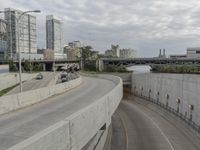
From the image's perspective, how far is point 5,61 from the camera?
15175 centimetres

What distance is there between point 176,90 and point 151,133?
1591 centimetres

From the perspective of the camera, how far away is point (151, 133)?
38.1m

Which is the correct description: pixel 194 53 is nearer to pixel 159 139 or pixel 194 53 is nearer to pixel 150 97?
pixel 150 97

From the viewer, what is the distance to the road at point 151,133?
3222 centimetres

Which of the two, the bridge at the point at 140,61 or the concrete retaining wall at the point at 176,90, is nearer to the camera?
the concrete retaining wall at the point at 176,90

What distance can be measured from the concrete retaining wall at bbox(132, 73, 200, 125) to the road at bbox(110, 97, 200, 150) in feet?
7.64

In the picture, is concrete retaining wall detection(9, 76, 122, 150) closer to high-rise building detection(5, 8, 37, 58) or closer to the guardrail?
the guardrail

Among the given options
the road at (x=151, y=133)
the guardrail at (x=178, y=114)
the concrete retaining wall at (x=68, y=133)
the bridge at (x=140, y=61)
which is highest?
the bridge at (x=140, y=61)

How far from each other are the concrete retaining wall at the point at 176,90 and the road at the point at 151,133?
7.64ft

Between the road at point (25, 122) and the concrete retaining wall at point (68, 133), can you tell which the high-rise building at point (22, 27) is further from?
the concrete retaining wall at point (68, 133)

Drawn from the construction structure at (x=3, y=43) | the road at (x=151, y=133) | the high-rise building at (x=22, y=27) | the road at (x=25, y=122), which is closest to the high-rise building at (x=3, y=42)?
the construction structure at (x=3, y=43)

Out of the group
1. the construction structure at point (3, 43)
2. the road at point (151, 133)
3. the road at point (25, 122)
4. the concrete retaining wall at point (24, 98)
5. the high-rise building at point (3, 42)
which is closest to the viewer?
the road at point (25, 122)

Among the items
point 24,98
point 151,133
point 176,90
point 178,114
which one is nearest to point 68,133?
point 24,98

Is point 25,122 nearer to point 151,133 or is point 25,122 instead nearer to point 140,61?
point 151,133
